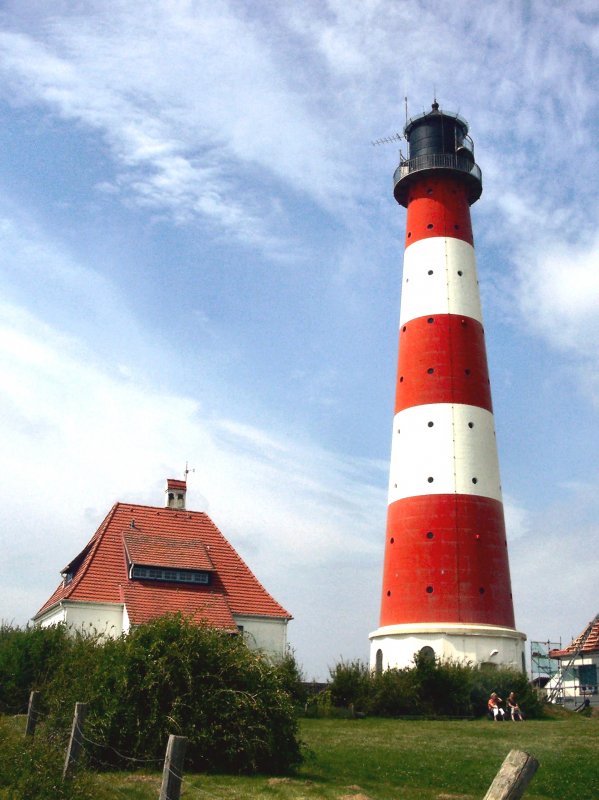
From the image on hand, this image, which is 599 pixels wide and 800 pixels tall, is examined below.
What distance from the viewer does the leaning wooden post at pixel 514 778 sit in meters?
6.67

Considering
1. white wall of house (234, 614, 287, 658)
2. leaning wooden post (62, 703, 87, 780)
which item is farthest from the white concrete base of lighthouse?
leaning wooden post (62, 703, 87, 780)

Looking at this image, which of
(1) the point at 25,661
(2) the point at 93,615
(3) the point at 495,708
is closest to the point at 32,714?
(1) the point at 25,661

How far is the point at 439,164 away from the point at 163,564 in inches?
845

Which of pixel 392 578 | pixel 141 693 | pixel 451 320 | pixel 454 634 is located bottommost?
pixel 141 693

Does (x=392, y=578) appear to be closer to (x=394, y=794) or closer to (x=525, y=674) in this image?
(x=525, y=674)

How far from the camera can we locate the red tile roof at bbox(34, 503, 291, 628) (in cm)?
3144

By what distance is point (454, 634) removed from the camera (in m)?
31.4

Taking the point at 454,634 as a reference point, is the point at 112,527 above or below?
above

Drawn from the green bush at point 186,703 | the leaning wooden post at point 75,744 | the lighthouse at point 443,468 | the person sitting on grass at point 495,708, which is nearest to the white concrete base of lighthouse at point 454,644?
the lighthouse at point 443,468

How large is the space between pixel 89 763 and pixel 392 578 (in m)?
20.9

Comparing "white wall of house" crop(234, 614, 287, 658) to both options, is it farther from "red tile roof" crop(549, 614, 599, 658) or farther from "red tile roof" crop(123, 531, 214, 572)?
"red tile roof" crop(549, 614, 599, 658)

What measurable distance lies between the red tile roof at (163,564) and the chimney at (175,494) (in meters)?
1.18

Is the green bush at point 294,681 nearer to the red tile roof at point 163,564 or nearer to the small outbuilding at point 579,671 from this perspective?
the red tile roof at point 163,564

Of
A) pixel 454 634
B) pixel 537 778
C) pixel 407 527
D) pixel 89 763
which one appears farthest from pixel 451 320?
pixel 89 763
